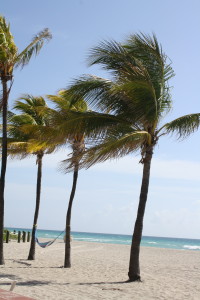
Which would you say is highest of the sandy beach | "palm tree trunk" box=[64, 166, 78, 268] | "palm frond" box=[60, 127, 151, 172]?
"palm frond" box=[60, 127, 151, 172]

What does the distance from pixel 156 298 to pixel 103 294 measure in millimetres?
1171

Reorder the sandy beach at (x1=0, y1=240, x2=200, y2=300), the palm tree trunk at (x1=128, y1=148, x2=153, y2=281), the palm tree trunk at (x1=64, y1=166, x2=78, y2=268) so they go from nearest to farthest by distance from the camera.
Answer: the sandy beach at (x1=0, y1=240, x2=200, y2=300)
the palm tree trunk at (x1=128, y1=148, x2=153, y2=281)
the palm tree trunk at (x1=64, y1=166, x2=78, y2=268)

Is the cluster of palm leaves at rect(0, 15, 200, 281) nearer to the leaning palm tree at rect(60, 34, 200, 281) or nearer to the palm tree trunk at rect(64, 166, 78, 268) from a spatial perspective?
the leaning palm tree at rect(60, 34, 200, 281)

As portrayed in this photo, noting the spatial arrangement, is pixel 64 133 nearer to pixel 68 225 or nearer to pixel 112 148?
pixel 112 148

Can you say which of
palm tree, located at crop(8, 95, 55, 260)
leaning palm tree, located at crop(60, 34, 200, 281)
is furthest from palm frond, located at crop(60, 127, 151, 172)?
palm tree, located at crop(8, 95, 55, 260)

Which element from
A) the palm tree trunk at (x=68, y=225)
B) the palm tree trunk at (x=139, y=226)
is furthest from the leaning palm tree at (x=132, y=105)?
the palm tree trunk at (x=68, y=225)

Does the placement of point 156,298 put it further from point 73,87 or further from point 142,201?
point 73,87

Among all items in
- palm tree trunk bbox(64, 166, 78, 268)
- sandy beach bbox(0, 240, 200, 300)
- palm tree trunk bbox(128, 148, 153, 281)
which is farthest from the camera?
palm tree trunk bbox(64, 166, 78, 268)

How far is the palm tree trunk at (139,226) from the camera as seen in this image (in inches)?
464

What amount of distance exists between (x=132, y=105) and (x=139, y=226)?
3259 millimetres

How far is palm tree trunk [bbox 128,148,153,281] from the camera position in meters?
11.8

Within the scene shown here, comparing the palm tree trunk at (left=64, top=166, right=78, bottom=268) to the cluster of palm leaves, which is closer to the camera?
the cluster of palm leaves

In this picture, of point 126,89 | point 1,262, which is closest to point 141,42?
point 126,89

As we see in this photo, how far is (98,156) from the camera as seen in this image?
10.9 metres
